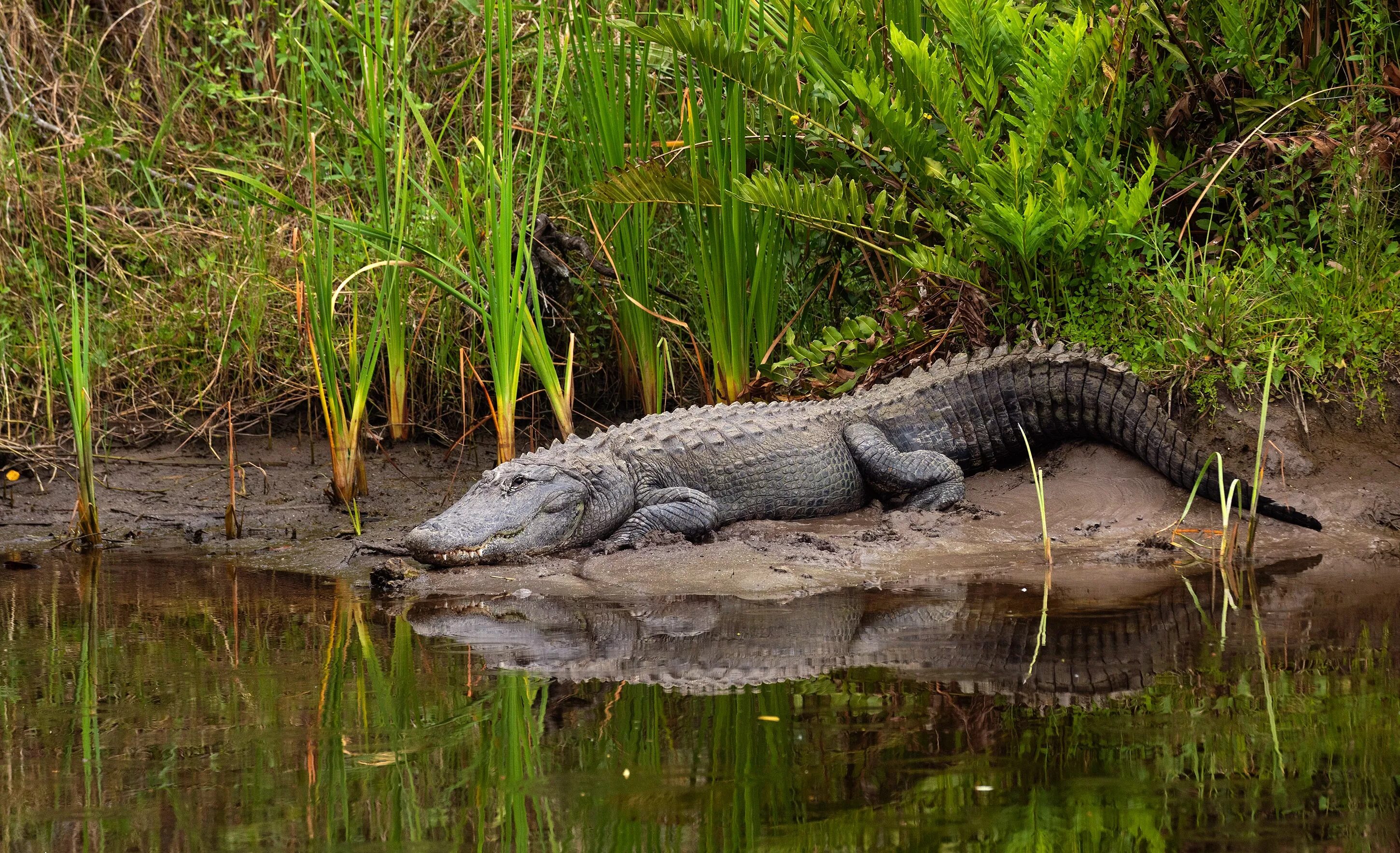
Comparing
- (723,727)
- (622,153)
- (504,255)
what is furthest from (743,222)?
(723,727)

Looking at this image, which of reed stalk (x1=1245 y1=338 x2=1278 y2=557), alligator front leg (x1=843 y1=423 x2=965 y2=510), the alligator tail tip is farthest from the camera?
alligator front leg (x1=843 y1=423 x2=965 y2=510)

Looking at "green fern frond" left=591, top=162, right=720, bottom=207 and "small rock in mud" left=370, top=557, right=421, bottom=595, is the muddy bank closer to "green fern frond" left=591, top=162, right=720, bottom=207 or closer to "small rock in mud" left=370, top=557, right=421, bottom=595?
"small rock in mud" left=370, top=557, right=421, bottom=595

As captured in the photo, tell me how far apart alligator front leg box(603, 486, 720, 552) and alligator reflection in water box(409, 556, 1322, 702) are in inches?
37.7

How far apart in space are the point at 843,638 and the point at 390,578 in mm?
1818

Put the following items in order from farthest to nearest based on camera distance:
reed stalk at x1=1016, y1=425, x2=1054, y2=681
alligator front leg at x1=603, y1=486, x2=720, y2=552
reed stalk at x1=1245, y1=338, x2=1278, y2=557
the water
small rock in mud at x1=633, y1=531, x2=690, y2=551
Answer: alligator front leg at x1=603, y1=486, x2=720, y2=552
small rock in mud at x1=633, y1=531, x2=690, y2=551
reed stalk at x1=1245, y1=338, x2=1278, y2=557
reed stalk at x1=1016, y1=425, x2=1054, y2=681
the water

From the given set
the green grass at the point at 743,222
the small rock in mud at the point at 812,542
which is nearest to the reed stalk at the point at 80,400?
the green grass at the point at 743,222

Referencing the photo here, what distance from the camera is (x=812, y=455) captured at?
5.48 meters

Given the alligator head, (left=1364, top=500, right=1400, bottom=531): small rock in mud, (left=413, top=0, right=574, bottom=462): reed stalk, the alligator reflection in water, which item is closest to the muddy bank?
(left=1364, top=500, right=1400, bottom=531): small rock in mud

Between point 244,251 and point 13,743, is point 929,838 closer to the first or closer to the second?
point 13,743

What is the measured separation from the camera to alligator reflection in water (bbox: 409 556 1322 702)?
2.84 metres

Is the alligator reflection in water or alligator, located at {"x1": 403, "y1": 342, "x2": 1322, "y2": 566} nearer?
the alligator reflection in water

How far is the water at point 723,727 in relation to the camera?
76.9 inches

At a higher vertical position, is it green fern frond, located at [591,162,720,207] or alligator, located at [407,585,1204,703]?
green fern frond, located at [591,162,720,207]

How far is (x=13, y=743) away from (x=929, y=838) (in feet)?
5.83
